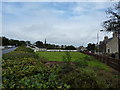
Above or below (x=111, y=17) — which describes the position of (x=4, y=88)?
below

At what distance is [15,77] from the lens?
4.27 meters

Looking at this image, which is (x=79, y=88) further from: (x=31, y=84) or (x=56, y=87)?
(x=31, y=84)

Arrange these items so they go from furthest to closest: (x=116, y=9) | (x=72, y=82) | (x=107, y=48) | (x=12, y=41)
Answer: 1. (x=12, y=41)
2. (x=107, y=48)
3. (x=116, y=9)
4. (x=72, y=82)

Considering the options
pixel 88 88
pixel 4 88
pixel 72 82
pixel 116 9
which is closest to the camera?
pixel 4 88

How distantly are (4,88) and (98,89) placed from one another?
8.03 feet

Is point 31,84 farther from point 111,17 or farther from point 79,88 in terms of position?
point 111,17

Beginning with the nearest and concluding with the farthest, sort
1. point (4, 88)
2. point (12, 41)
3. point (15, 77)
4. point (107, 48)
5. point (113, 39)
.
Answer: point (4, 88)
point (15, 77)
point (113, 39)
point (107, 48)
point (12, 41)

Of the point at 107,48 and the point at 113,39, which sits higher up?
the point at 113,39

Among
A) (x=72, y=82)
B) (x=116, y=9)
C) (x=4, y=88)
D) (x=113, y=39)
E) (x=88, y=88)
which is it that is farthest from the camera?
(x=113, y=39)

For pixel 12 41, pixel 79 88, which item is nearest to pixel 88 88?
pixel 79 88

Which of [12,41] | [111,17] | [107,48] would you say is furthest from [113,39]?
[12,41]

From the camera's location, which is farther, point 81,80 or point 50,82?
point 81,80

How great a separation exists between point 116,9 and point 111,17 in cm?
124

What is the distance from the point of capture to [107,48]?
45.6 meters
